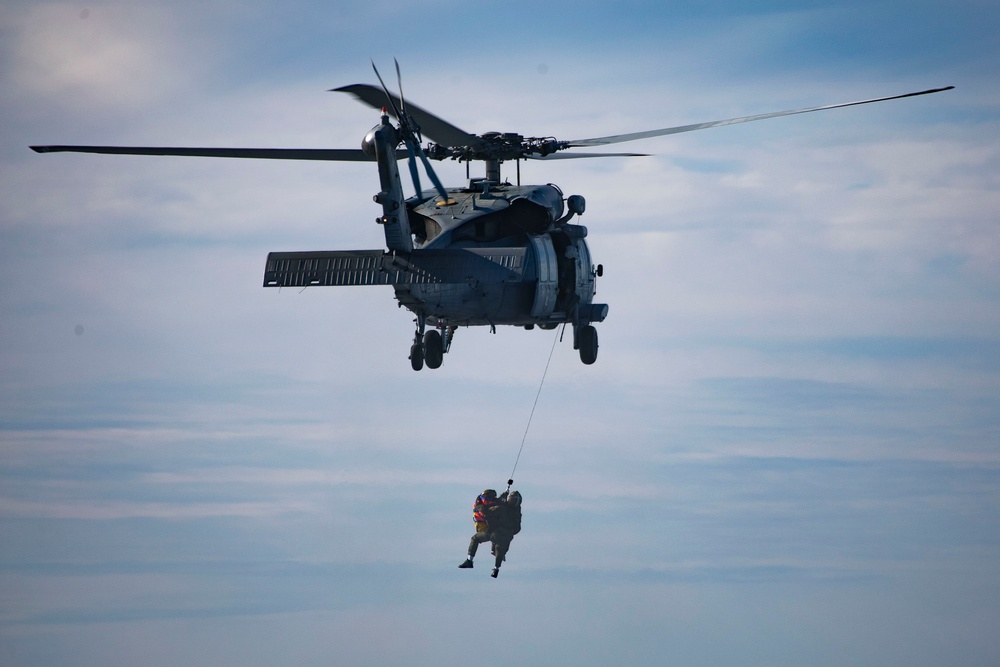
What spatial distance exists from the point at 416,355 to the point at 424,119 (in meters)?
7.49

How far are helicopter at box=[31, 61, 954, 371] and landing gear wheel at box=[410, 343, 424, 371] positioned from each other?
0.03m

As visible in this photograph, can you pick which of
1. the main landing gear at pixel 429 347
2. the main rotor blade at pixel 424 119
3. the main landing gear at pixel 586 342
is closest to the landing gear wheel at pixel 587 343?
the main landing gear at pixel 586 342

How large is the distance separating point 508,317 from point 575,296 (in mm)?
2588

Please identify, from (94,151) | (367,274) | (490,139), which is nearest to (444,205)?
(490,139)

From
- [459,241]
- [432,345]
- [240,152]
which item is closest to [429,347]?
[432,345]

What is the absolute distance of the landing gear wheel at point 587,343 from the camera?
1626 inches

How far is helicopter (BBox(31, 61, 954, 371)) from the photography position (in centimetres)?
3422

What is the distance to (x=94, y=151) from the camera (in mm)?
35000

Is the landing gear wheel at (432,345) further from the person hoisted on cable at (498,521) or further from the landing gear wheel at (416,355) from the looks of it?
the person hoisted on cable at (498,521)

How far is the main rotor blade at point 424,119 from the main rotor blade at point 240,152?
4.73 ft

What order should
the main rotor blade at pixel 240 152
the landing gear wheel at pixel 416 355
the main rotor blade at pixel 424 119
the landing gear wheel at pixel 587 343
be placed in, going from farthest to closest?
the landing gear wheel at pixel 587 343 → the landing gear wheel at pixel 416 355 → the main rotor blade at pixel 240 152 → the main rotor blade at pixel 424 119

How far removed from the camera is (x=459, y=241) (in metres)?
37.5

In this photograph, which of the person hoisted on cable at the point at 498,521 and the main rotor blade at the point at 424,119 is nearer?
the main rotor blade at the point at 424,119

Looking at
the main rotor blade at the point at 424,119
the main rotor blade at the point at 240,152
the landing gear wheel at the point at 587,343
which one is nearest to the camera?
the main rotor blade at the point at 424,119
